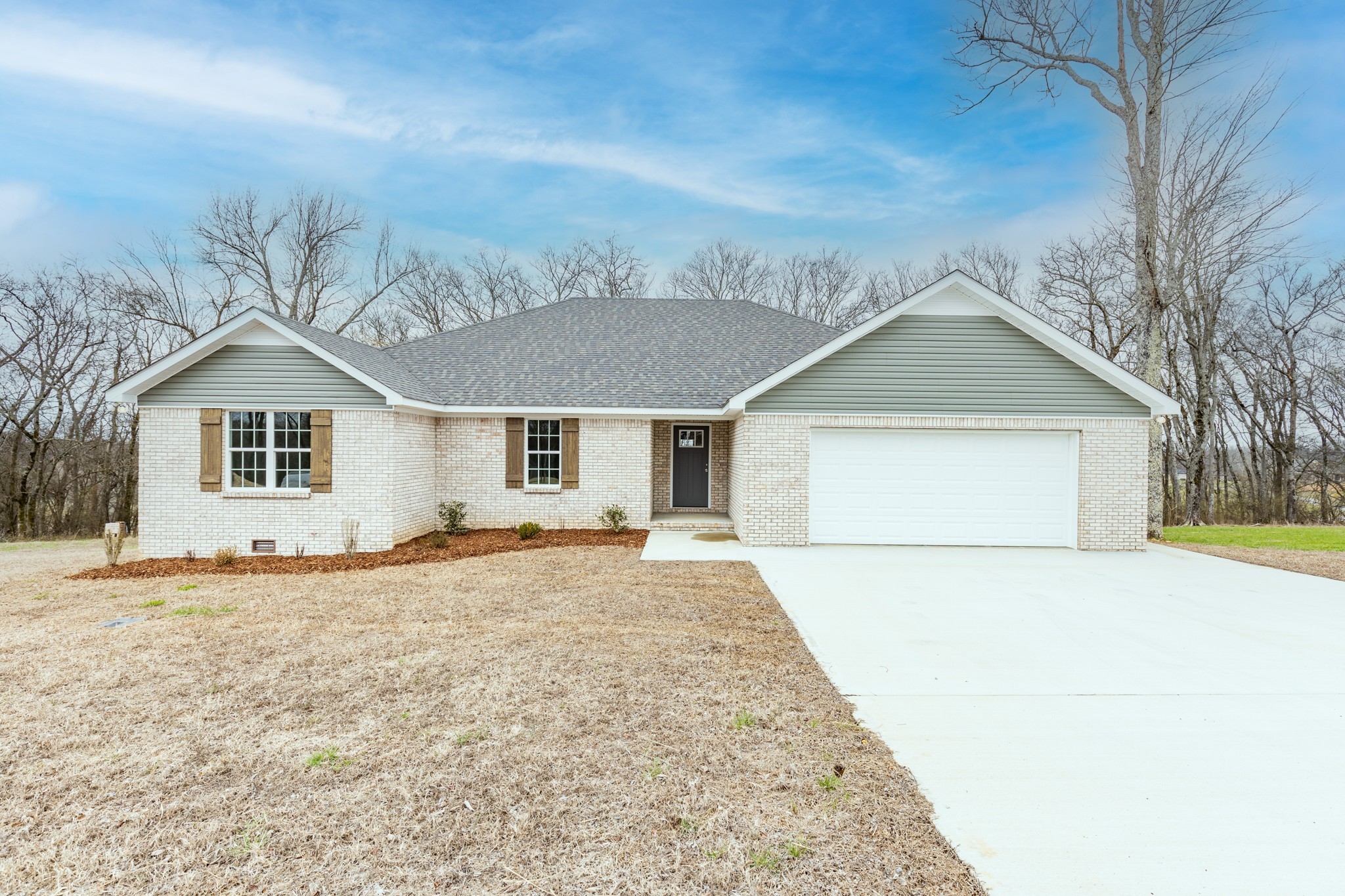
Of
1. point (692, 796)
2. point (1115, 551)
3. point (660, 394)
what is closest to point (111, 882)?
point (692, 796)

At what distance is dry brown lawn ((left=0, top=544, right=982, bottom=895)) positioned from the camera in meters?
2.84

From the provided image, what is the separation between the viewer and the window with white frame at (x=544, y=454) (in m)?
14.0

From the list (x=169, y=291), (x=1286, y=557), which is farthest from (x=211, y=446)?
(x=1286, y=557)

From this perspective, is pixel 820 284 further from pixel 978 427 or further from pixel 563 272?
pixel 978 427

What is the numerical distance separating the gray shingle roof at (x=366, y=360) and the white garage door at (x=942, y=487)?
7.96m

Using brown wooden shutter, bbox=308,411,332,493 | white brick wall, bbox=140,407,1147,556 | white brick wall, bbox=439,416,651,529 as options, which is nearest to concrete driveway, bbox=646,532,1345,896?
white brick wall, bbox=140,407,1147,556

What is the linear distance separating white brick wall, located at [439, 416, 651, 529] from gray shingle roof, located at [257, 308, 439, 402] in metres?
1.27

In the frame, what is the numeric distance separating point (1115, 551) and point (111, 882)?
13972 mm

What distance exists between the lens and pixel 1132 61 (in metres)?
15.1

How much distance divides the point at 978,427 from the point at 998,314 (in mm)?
2112

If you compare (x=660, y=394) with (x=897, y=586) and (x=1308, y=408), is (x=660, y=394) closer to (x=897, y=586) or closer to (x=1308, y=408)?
(x=897, y=586)

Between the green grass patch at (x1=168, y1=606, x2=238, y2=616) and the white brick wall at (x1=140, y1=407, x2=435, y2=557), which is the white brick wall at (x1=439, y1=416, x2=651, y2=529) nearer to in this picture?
the white brick wall at (x1=140, y1=407, x2=435, y2=557)

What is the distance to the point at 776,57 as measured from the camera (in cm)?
1620

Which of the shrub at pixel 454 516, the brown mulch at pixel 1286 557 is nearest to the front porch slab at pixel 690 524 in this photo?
the shrub at pixel 454 516
